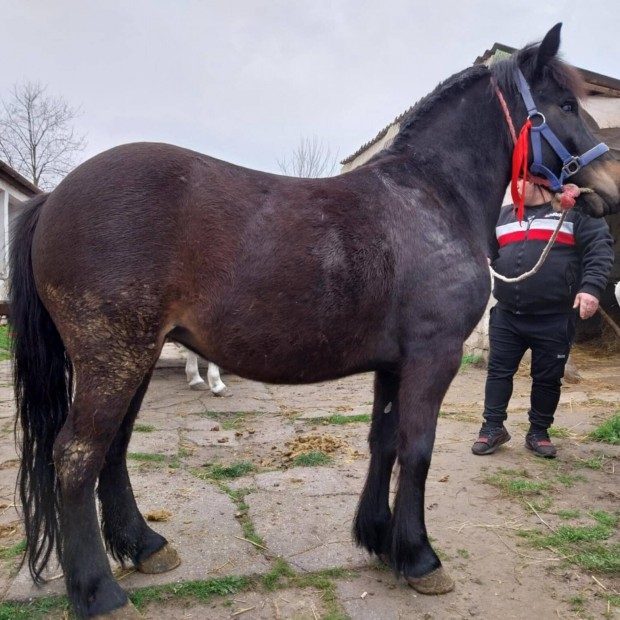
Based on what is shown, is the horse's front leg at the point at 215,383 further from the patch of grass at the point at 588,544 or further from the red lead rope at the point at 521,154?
the red lead rope at the point at 521,154

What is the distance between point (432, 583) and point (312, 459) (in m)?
1.60

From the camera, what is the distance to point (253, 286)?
6.14 ft

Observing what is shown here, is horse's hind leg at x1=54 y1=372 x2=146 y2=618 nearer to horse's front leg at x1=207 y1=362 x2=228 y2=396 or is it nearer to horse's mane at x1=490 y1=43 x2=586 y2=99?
horse's mane at x1=490 y1=43 x2=586 y2=99

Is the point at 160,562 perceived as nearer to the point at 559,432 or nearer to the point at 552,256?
the point at 552,256

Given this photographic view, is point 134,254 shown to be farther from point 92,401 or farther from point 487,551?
point 487,551

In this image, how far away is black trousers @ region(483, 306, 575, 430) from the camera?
3.81 m

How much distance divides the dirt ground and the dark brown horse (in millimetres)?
190

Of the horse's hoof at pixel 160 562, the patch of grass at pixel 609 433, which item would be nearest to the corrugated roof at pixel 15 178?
the horse's hoof at pixel 160 562

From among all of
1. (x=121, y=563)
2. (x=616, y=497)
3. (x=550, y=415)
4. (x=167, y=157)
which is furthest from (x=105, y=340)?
(x=550, y=415)

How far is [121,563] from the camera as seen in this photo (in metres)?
2.23

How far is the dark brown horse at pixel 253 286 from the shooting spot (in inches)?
71.4

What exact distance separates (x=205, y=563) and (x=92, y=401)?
980 mm

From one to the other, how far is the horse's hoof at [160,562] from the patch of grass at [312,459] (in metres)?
1.42

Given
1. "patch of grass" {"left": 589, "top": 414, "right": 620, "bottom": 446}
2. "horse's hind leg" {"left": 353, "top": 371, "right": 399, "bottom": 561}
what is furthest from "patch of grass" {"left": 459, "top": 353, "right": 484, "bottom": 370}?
"horse's hind leg" {"left": 353, "top": 371, "right": 399, "bottom": 561}
